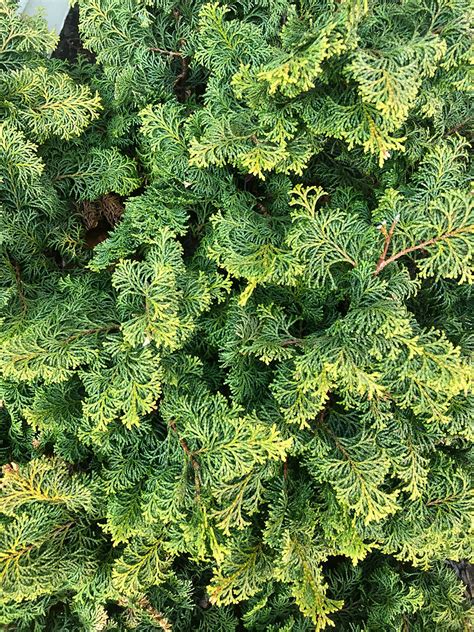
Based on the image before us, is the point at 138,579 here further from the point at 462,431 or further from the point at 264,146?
the point at 264,146

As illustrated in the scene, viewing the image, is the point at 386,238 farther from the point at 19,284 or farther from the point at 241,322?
the point at 19,284

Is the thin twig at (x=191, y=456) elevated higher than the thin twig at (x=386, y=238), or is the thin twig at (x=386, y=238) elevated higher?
the thin twig at (x=386, y=238)

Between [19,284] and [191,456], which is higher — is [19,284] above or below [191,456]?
above

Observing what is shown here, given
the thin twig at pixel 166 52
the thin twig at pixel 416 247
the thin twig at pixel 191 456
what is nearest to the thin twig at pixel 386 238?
the thin twig at pixel 416 247

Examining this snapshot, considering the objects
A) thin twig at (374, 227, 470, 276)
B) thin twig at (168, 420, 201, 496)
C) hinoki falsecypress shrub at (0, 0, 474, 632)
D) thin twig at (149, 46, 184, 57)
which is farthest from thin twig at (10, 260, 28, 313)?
thin twig at (374, 227, 470, 276)

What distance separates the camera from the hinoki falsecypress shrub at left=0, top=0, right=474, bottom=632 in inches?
80.7

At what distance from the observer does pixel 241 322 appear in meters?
2.39

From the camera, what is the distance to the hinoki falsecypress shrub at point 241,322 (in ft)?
6.72

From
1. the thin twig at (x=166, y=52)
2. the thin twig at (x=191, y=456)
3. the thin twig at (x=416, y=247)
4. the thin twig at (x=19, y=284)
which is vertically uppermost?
the thin twig at (x=166, y=52)

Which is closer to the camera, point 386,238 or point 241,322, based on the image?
point 386,238

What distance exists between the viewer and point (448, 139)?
2340 mm

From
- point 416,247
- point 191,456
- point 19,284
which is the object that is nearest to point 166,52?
point 19,284

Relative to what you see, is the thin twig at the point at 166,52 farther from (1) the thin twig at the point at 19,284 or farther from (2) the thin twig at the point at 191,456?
(2) the thin twig at the point at 191,456

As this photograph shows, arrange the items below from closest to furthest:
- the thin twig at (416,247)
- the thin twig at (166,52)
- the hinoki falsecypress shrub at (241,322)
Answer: the thin twig at (416,247), the hinoki falsecypress shrub at (241,322), the thin twig at (166,52)
